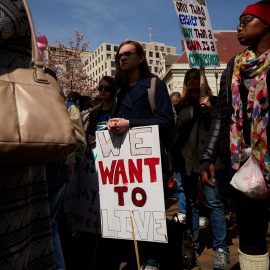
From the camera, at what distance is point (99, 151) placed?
2877 mm

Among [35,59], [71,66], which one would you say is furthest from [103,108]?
[71,66]

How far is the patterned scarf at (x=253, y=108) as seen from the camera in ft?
6.14

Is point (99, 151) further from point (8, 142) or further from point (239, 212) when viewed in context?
point (8, 142)

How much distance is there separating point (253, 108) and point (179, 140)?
2.12 metres

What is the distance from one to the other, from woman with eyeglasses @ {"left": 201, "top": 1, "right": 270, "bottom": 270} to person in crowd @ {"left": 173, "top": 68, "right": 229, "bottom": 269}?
1368mm

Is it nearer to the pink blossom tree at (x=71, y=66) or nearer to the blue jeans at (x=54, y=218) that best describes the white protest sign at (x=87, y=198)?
the blue jeans at (x=54, y=218)

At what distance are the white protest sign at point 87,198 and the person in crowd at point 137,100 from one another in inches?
29.6

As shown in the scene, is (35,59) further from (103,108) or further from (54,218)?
(103,108)

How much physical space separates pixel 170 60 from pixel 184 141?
6419 cm

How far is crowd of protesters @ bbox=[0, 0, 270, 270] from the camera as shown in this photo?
121 cm

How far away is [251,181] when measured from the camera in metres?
1.83

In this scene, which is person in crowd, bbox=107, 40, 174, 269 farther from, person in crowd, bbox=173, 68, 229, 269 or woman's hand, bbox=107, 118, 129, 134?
person in crowd, bbox=173, 68, 229, 269

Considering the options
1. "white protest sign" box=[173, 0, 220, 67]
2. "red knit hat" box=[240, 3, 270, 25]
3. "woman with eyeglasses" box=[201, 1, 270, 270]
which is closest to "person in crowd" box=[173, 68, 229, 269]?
"white protest sign" box=[173, 0, 220, 67]

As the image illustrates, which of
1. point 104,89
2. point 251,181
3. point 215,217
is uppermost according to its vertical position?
point 104,89
